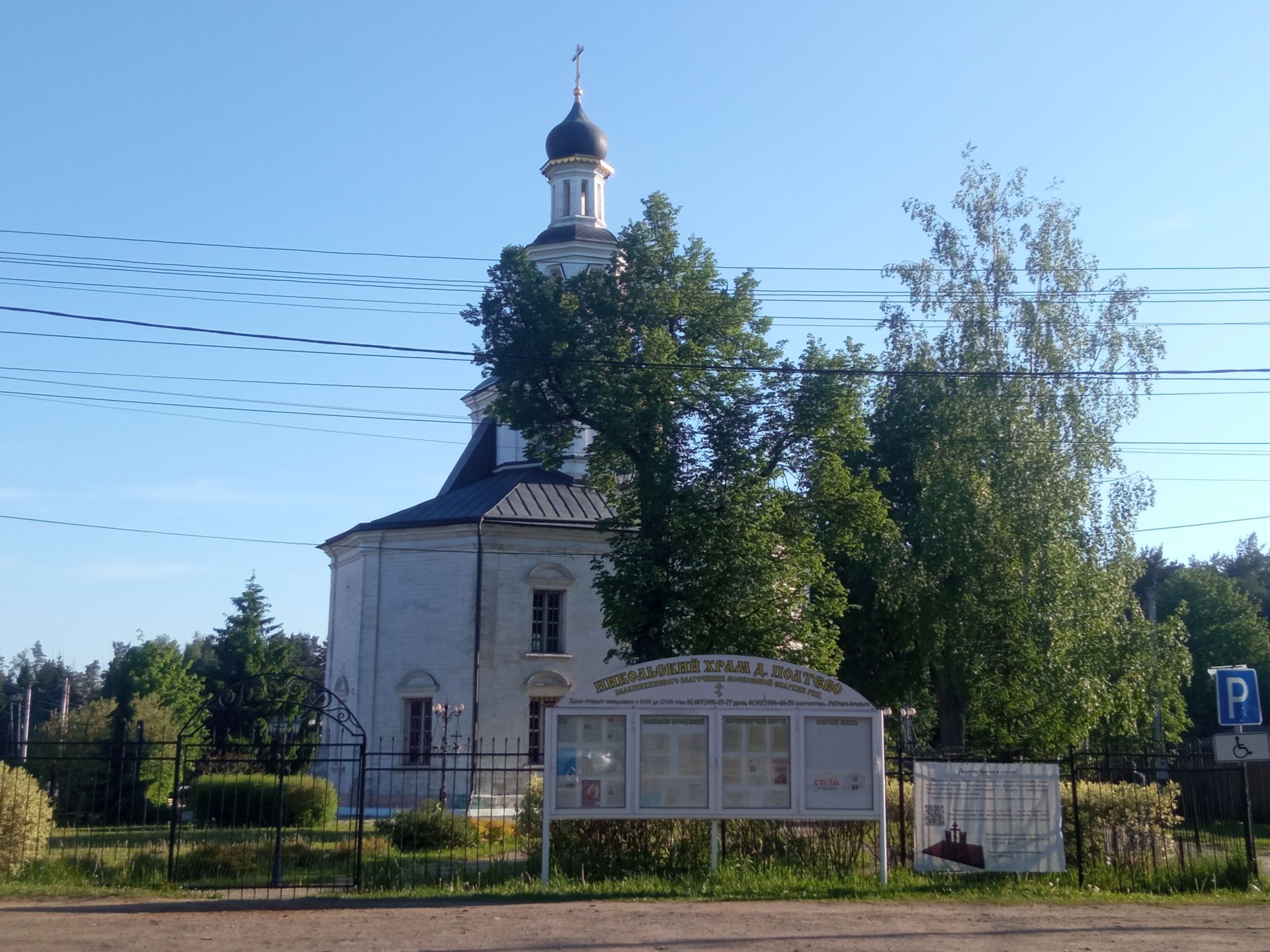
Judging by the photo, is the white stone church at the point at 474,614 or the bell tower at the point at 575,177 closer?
the white stone church at the point at 474,614

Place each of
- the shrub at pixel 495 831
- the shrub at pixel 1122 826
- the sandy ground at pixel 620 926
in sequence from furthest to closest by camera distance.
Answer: the shrub at pixel 495 831, the shrub at pixel 1122 826, the sandy ground at pixel 620 926

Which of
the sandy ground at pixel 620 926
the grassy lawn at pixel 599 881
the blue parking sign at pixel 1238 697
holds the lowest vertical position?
the sandy ground at pixel 620 926

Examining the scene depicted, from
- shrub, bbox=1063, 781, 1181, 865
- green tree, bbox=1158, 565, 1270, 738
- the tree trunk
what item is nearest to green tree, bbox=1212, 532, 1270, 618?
green tree, bbox=1158, 565, 1270, 738

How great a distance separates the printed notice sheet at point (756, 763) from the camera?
1470 centimetres

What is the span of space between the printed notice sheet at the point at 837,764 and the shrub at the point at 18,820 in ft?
31.9

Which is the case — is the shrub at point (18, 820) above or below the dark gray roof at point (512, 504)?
below

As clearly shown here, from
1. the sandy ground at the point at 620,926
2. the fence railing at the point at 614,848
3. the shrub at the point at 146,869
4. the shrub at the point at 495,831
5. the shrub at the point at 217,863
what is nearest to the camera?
the sandy ground at the point at 620,926

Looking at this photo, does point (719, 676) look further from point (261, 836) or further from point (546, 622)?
point (546, 622)

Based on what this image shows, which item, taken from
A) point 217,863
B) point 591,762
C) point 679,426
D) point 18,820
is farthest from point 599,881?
point 679,426

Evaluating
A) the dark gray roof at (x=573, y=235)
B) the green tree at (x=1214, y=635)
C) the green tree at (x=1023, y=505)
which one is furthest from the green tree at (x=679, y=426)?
the green tree at (x=1214, y=635)

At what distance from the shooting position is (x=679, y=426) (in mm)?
22688

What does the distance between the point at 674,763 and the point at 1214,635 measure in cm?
4580

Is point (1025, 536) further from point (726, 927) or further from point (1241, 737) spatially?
point (726, 927)

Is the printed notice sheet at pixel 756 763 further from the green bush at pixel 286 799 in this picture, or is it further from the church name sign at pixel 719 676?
the green bush at pixel 286 799
